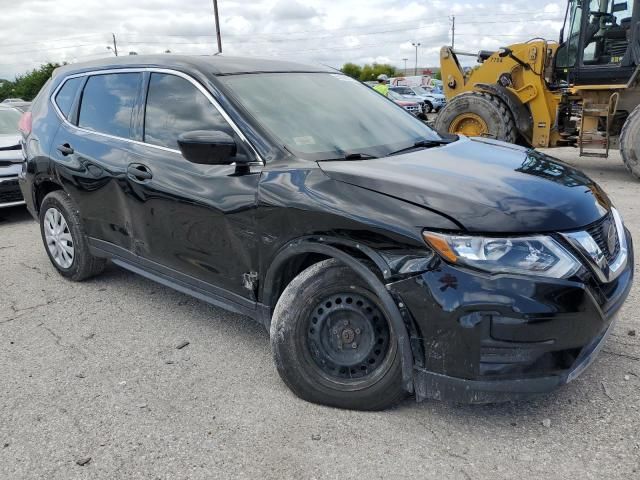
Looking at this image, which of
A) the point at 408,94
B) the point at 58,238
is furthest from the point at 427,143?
the point at 408,94

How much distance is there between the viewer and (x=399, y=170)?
9.17 feet

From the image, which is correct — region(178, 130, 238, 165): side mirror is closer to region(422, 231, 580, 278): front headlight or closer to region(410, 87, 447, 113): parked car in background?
region(422, 231, 580, 278): front headlight

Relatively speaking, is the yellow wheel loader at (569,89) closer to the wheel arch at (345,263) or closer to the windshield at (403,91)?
the wheel arch at (345,263)

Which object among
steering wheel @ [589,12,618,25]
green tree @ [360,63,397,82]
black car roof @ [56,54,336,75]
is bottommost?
green tree @ [360,63,397,82]

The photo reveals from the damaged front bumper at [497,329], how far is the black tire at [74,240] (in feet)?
9.90

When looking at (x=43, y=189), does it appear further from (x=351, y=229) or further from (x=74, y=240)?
(x=351, y=229)

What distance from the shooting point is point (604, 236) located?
268 centimetres

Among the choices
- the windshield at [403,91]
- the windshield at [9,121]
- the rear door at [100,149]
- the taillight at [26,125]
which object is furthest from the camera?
the windshield at [403,91]

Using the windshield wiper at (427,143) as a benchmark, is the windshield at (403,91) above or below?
below

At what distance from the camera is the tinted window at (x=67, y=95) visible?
14.8ft

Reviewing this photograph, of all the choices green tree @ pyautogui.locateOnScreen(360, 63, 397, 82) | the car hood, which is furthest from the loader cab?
green tree @ pyautogui.locateOnScreen(360, 63, 397, 82)

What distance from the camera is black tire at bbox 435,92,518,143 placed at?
9.73 meters

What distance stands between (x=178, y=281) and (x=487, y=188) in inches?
80.6

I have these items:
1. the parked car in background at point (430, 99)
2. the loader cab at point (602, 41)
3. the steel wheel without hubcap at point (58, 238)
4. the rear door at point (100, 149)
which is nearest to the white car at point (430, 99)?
the parked car in background at point (430, 99)
